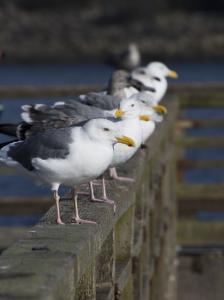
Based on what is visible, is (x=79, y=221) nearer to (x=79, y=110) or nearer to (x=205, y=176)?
(x=79, y=110)

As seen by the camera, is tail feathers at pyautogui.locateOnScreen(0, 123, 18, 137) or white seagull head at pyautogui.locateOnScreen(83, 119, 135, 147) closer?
white seagull head at pyautogui.locateOnScreen(83, 119, 135, 147)

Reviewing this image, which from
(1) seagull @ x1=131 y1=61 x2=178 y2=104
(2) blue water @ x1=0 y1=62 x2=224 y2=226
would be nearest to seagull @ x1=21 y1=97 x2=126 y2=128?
(2) blue water @ x1=0 y1=62 x2=224 y2=226

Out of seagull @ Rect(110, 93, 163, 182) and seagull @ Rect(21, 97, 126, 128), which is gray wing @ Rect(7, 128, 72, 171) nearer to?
seagull @ Rect(110, 93, 163, 182)

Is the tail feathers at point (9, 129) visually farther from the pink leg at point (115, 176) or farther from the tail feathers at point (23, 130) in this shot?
A: the pink leg at point (115, 176)

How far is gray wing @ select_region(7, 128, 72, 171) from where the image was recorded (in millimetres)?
4609

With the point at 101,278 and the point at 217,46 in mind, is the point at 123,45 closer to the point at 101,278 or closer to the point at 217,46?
the point at 217,46

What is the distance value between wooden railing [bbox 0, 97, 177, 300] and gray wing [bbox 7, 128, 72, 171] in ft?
0.69

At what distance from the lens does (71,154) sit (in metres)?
4.59

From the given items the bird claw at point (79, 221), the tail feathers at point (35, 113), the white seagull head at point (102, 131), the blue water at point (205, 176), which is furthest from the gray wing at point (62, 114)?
the blue water at point (205, 176)

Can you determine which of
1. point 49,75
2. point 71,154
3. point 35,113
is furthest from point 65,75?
point 71,154

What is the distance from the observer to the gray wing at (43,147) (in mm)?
4609

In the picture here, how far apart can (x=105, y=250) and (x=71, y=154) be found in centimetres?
42

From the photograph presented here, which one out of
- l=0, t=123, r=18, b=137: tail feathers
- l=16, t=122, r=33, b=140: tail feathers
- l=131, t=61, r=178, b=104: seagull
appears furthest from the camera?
l=131, t=61, r=178, b=104: seagull

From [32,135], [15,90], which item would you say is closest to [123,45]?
[15,90]
